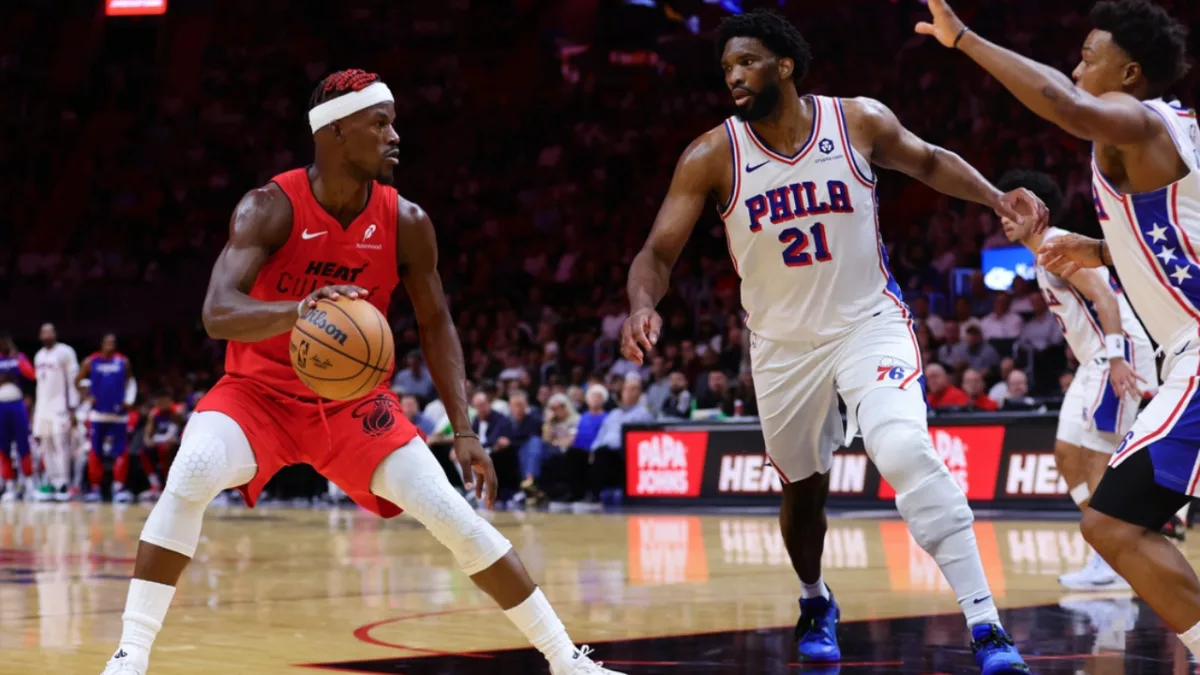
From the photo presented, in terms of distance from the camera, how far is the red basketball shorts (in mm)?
5363

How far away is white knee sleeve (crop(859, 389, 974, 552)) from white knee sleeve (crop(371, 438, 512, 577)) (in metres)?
1.41

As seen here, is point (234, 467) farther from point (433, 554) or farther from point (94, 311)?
point (94, 311)

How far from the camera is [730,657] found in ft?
20.4

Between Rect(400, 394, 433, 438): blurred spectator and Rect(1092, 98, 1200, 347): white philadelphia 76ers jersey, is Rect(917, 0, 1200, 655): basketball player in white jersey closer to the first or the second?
Rect(1092, 98, 1200, 347): white philadelphia 76ers jersey

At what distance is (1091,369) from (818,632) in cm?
340

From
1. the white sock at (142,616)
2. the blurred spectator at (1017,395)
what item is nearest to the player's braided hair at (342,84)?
the white sock at (142,616)

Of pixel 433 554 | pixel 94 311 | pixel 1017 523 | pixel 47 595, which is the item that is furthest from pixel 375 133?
pixel 94 311

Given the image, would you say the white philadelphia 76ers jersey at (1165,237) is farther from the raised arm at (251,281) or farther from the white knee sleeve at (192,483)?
the white knee sleeve at (192,483)

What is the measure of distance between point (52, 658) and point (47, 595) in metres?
2.65

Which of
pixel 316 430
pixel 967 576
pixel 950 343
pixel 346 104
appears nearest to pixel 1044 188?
pixel 967 576

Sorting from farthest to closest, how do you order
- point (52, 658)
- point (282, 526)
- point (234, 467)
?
1. point (282, 526)
2. point (52, 658)
3. point (234, 467)

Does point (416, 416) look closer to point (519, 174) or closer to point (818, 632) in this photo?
point (519, 174)

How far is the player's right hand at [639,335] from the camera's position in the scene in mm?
5305

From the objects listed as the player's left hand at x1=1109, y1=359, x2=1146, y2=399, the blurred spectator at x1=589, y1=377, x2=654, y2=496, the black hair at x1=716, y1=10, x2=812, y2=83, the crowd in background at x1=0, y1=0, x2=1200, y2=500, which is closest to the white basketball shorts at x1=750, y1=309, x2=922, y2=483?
the black hair at x1=716, y1=10, x2=812, y2=83
